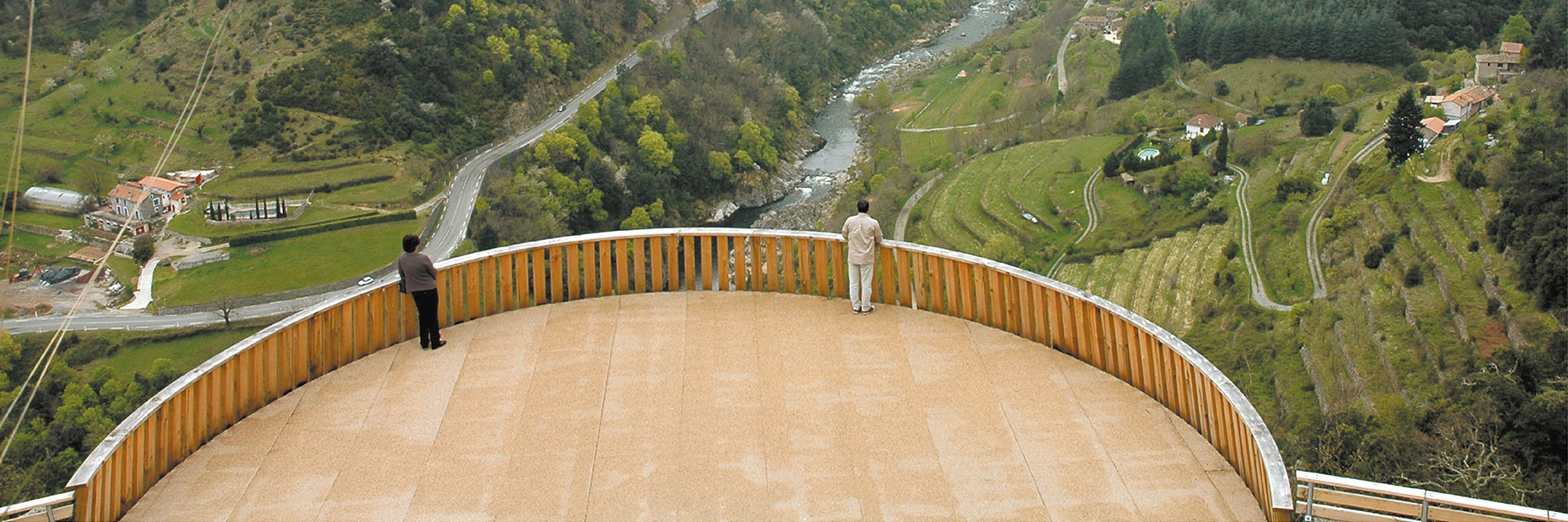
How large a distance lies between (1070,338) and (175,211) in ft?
227

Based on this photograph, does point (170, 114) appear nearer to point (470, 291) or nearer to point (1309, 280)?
point (1309, 280)

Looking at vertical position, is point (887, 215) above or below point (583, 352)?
below

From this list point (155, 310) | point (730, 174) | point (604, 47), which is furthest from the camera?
point (604, 47)

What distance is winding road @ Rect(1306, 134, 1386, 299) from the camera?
55.2 m

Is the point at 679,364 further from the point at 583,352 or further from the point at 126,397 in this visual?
the point at 126,397

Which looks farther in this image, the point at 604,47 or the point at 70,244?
the point at 604,47

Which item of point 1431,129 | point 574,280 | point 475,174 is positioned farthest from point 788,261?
point 475,174

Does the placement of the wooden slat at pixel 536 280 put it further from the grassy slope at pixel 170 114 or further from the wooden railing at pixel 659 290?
the grassy slope at pixel 170 114

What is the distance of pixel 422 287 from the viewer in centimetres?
1190

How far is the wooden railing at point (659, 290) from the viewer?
909 cm

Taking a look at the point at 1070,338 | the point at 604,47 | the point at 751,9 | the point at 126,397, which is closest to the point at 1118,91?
the point at 751,9

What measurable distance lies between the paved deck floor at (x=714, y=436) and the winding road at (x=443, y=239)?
3746cm

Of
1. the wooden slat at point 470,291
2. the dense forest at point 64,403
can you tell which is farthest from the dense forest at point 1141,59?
the wooden slat at point 470,291

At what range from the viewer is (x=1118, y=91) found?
103 meters
